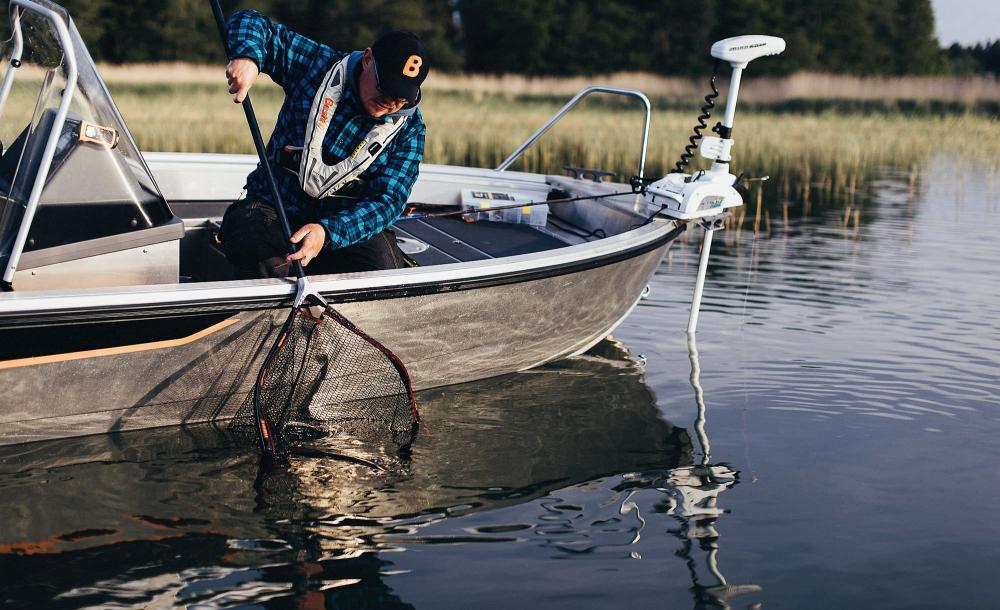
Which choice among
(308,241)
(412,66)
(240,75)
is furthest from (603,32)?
(308,241)

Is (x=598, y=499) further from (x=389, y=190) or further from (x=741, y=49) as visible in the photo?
(x=741, y=49)

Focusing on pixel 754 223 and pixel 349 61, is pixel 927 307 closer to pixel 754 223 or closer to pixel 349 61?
pixel 754 223

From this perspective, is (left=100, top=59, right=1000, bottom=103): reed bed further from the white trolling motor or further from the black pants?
the black pants

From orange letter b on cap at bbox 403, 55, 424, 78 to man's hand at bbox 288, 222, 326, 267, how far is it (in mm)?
655

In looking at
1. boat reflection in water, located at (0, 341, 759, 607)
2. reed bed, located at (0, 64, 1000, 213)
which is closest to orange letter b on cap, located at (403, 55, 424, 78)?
boat reflection in water, located at (0, 341, 759, 607)

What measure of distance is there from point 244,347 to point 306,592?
4.01 feet

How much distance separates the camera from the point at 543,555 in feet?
11.5

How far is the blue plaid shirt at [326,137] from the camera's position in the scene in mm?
4352

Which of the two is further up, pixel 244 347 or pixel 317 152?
pixel 317 152

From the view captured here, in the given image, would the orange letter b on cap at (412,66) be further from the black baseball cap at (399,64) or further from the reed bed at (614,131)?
the reed bed at (614,131)

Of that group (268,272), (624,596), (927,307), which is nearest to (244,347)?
(268,272)

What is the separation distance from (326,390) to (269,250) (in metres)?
0.60

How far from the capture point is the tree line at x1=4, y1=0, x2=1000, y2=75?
37844 millimetres

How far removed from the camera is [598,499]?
3994 mm
